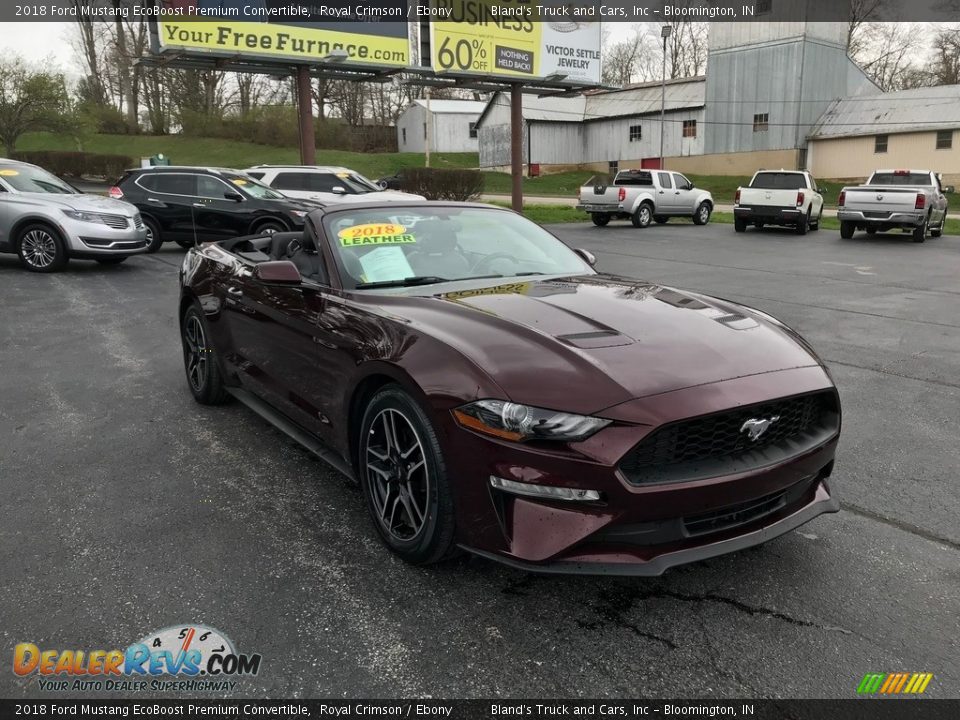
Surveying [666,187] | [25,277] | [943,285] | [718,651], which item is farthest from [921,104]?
[718,651]

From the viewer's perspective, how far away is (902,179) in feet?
64.7

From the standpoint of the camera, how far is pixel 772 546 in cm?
321

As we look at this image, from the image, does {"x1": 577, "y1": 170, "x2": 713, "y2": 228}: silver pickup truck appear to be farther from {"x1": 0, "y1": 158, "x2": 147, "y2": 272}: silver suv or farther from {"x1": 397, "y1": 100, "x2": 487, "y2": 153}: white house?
{"x1": 397, "y1": 100, "x2": 487, "y2": 153}: white house

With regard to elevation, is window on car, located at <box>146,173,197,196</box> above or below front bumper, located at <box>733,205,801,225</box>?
above

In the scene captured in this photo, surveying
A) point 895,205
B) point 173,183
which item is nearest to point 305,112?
point 173,183

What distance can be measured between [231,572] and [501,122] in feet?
177

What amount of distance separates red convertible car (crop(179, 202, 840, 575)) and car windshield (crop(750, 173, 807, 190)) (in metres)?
19.4

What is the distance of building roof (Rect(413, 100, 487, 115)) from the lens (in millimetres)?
63688

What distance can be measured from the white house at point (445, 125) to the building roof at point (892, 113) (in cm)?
2962

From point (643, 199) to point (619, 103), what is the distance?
32.5 meters

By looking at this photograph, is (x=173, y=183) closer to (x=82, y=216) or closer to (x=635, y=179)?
(x=82, y=216)

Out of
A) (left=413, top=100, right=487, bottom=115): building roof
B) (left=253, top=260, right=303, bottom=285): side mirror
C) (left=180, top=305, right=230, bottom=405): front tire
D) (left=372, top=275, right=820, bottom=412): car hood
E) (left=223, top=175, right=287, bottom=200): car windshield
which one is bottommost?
(left=180, top=305, right=230, bottom=405): front tire

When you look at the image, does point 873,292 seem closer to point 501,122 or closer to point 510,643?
point 510,643

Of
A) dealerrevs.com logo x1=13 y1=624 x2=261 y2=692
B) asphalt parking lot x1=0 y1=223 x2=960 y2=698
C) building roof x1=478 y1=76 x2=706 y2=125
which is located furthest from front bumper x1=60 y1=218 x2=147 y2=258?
building roof x1=478 y1=76 x2=706 y2=125
